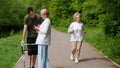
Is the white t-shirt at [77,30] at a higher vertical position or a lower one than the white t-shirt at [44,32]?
lower

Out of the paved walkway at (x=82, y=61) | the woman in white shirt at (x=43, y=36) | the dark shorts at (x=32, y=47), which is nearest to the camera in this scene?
the woman in white shirt at (x=43, y=36)

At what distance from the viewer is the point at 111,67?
13.8m

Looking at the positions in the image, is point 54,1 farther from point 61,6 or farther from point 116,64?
point 116,64

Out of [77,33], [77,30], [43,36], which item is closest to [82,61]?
[77,33]

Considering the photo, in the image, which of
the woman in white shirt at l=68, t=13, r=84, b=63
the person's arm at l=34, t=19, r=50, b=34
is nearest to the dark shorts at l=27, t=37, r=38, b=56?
the person's arm at l=34, t=19, r=50, b=34

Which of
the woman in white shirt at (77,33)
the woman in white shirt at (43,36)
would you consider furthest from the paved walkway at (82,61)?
the woman in white shirt at (43,36)

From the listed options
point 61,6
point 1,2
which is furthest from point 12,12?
point 61,6

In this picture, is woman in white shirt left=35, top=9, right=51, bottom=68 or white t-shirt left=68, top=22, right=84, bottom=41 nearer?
woman in white shirt left=35, top=9, right=51, bottom=68

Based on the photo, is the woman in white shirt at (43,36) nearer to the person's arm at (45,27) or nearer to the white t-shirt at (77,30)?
the person's arm at (45,27)

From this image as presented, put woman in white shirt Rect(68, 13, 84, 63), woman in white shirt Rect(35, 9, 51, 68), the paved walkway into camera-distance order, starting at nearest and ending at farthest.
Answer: woman in white shirt Rect(35, 9, 51, 68) < the paved walkway < woman in white shirt Rect(68, 13, 84, 63)

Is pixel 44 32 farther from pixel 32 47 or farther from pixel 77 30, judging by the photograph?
pixel 77 30

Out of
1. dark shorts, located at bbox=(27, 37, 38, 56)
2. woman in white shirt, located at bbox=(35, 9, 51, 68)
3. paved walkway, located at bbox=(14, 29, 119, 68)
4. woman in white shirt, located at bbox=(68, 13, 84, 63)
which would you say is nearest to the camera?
woman in white shirt, located at bbox=(35, 9, 51, 68)

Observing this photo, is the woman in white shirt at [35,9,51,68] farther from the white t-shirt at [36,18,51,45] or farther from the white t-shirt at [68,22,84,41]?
the white t-shirt at [68,22,84,41]

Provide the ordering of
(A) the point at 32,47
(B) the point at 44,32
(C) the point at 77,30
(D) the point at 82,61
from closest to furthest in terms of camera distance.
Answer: (B) the point at 44,32 < (A) the point at 32,47 < (C) the point at 77,30 < (D) the point at 82,61
